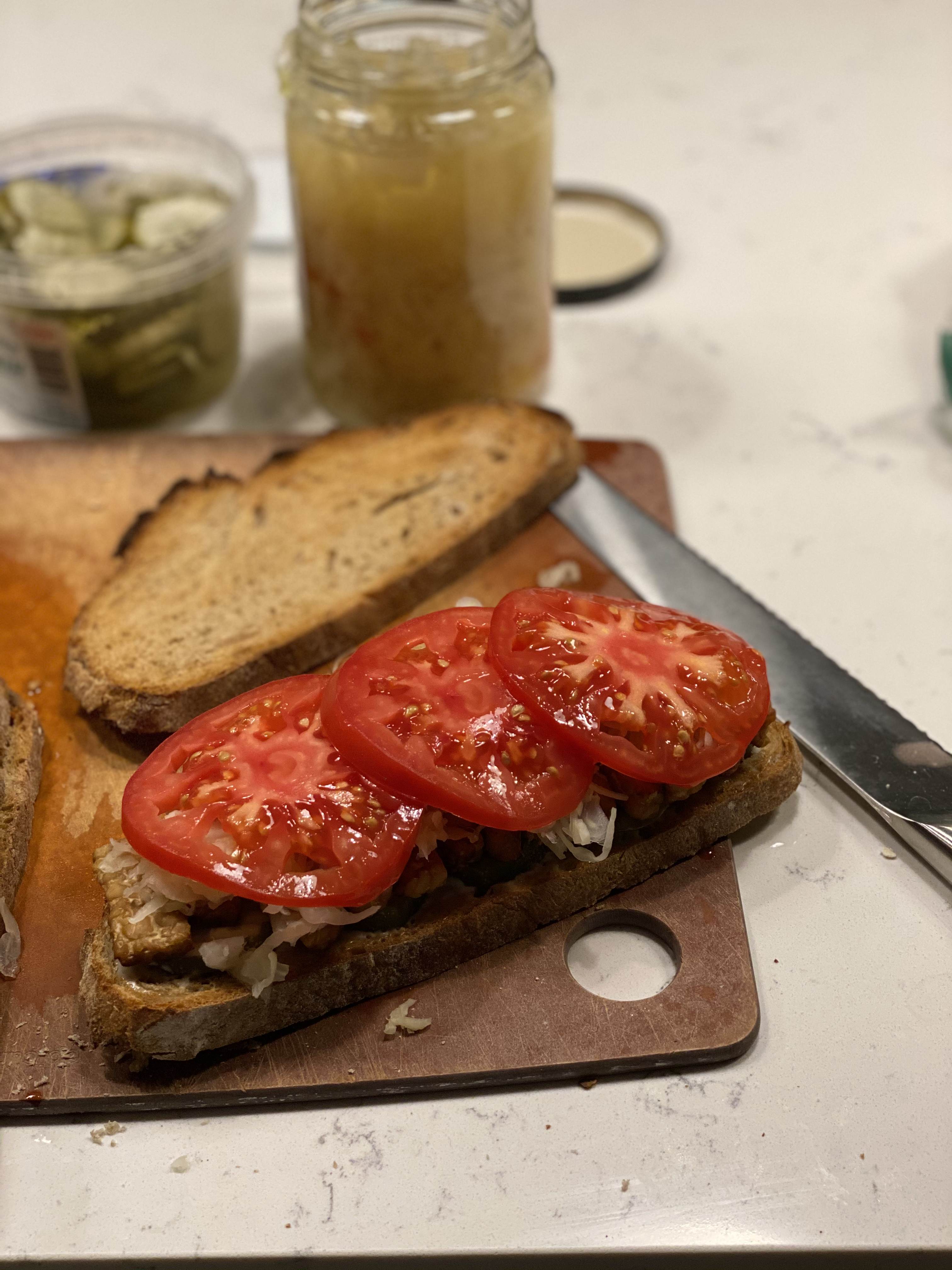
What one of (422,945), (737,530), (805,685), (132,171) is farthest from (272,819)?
(132,171)

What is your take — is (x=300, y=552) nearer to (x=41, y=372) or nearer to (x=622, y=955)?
(x=41, y=372)

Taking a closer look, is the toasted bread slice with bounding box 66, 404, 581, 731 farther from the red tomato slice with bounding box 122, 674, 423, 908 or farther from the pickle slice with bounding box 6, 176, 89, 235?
the pickle slice with bounding box 6, 176, 89, 235

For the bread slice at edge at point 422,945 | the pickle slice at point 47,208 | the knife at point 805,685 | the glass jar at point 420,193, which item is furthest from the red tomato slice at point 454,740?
the pickle slice at point 47,208

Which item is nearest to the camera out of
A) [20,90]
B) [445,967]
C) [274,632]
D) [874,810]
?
[445,967]

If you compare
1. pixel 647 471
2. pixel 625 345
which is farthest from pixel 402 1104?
pixel 625 345

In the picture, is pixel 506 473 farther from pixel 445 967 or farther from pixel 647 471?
pixel 445 967

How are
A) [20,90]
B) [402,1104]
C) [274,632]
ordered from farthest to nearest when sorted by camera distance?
[20,90] < [274,632] < [402,1104]

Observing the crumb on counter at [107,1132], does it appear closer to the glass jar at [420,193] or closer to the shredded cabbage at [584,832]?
the shredded cabbage at [584,832]

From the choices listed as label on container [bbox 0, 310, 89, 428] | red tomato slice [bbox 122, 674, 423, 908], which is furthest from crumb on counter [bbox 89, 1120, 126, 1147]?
label on container [bbox 0, 310, 89, 428]
